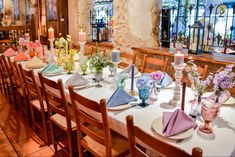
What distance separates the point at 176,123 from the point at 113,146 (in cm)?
55

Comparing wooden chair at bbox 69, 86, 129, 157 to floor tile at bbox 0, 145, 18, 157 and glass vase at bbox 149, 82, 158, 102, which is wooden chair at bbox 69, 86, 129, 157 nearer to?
glass vase at bbox 149, 82, 158, 102

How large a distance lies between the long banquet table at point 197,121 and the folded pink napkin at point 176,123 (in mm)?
47

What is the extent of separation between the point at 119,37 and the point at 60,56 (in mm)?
1148

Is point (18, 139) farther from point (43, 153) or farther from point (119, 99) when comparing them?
point (119, 99)

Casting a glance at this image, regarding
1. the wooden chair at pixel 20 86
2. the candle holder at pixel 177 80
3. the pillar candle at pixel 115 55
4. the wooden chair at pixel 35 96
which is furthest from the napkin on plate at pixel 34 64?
the candle holder at pixel 177 80

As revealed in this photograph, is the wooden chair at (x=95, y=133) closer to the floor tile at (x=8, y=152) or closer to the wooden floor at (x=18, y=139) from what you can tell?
the wooden floor at (x=18, y=139)

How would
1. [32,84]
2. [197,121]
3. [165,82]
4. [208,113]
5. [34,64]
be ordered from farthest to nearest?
[34,64], [32,84], [165,82], [197,121], [208,113]

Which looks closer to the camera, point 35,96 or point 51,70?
point 35,96

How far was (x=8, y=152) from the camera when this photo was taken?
2287mm

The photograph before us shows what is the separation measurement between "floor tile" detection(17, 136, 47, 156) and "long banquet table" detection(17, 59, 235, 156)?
875mm

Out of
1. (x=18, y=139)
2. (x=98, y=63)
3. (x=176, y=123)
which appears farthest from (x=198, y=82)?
(x=18, y=139)

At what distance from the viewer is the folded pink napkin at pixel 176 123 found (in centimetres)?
123

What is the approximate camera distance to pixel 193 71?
147 cm

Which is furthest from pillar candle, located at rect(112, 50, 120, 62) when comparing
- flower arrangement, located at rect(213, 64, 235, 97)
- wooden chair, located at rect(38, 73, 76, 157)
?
flower arrangement, located at rect(213, 64, 235, 97)
